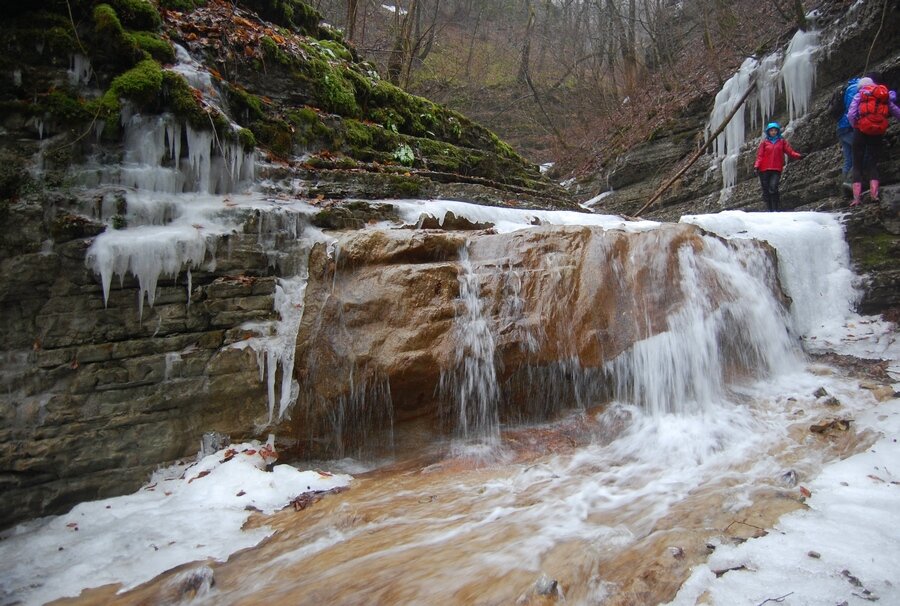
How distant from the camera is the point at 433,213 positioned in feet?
19.0

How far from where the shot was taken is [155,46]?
16.6ft

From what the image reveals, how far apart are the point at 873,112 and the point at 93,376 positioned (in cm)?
1006

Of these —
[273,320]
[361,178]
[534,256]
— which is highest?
[361,178]

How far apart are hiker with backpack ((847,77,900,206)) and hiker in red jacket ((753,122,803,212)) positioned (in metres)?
0.98

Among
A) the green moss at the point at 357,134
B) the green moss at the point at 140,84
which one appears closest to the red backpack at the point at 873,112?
the green moss at the point at 357,134

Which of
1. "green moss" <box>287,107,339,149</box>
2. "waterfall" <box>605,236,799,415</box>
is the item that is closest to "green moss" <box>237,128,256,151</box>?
"green moss" <box>287,107,339,149</box>

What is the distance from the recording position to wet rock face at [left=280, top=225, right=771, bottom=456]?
3.97m

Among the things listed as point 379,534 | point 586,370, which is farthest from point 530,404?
point 379,534

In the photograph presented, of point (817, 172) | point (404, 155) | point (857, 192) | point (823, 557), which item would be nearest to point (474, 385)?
point (823, 557)

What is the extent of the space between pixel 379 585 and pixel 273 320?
2784mm

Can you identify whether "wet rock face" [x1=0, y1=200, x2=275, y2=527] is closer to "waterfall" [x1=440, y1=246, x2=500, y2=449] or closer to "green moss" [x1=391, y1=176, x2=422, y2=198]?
"waterfall" [x1=440, y1=246, x2=500, y2=449]

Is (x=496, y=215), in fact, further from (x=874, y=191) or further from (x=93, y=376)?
(x=874, y=191)

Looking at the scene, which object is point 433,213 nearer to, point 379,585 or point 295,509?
point 295,509

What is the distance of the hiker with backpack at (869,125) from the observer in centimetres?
630
